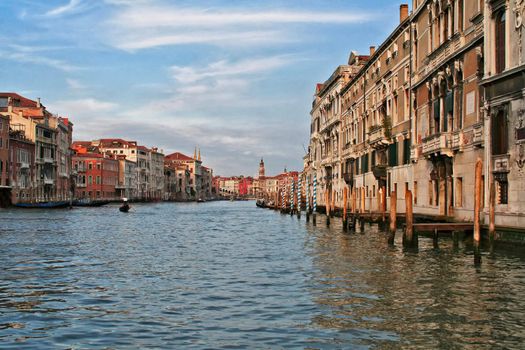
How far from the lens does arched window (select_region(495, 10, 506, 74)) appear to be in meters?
19.3

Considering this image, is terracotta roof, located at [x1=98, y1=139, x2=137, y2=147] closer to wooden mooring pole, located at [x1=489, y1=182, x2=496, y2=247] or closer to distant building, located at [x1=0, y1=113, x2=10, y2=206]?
distant building, located at [x1=0, y1=113, x2=10, y2=206]

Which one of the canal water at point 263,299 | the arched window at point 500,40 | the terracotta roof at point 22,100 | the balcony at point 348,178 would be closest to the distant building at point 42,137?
the terracotta roof at point 22,100

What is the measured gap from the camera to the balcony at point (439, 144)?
81.8 feet

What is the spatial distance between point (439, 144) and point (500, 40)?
21.6 ft

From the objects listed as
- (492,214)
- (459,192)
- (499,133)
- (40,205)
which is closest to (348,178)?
(459,192)

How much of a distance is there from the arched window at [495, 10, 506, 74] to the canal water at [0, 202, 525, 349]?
5712 millimetres

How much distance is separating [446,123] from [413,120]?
5.36 m

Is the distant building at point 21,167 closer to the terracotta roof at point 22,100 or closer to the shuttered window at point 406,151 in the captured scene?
the terracotta roof at point 22,100

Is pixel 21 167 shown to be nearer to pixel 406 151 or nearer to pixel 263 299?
pixel 406 151

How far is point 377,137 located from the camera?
3866 cm

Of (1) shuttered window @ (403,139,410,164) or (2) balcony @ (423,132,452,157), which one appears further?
(1) shuttered window @ (403,139,410,164)

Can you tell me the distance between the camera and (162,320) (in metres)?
10.1

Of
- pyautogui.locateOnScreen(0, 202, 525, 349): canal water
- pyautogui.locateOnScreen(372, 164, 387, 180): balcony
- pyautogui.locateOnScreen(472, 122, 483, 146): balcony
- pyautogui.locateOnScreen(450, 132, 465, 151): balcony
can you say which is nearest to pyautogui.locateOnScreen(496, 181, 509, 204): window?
pyautogui.locateOnScreen(0, 202, 525, 349): canal water

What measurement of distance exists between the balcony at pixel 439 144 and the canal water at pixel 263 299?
5.26 metres
